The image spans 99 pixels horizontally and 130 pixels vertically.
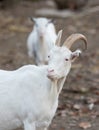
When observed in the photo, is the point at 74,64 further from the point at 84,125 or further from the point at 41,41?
the point at 84,125

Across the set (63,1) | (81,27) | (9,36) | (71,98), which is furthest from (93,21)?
(71,98)

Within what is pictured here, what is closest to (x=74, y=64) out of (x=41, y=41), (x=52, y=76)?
(x=41, y=41)

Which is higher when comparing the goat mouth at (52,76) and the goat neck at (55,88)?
the goat mouth at (52,76)

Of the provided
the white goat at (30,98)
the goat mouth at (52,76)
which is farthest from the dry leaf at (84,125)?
the goat mouth at (52,76)

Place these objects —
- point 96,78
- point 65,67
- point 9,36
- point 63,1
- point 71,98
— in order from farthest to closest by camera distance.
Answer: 1. point 63,1
2. point 9,36
3. point 96,78
4. point 71,98
5. point 65,67

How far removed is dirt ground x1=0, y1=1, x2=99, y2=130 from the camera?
7915 millimetres

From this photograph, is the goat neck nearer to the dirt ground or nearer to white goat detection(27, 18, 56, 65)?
the dirt ground

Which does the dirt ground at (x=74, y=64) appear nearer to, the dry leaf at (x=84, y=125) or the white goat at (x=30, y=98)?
the dry leaf at (x=84, y=125)

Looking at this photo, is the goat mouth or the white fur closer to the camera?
the goat mouth

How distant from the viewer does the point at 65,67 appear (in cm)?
555

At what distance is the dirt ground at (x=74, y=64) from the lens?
7.91m

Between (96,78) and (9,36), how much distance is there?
4324 millimetres

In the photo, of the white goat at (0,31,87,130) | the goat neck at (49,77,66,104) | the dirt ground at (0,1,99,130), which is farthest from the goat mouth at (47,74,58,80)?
the dirt ground at (0,1,99,130)

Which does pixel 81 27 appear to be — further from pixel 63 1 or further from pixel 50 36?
pixel 50 36
